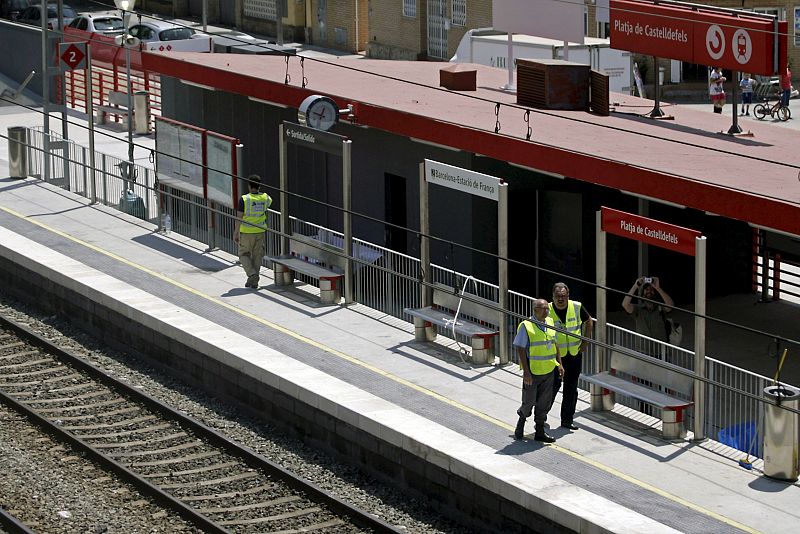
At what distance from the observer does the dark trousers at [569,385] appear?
57.1 feet

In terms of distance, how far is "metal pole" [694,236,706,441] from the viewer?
1672 cm

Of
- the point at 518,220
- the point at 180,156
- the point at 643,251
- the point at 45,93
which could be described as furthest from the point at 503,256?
the point at 45,93

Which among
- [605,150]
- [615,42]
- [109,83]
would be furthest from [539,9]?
[109,83]

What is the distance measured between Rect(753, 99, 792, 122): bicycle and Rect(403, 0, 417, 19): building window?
45.2ft

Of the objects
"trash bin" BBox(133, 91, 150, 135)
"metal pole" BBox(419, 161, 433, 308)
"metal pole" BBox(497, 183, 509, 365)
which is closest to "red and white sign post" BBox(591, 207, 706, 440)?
"metal pole" BBox(497, 183, 509, 365)

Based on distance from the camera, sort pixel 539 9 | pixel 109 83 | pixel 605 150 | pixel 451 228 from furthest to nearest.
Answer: pixel 109 83
pixel 539 9
pixel 451 228
pixel 605 150

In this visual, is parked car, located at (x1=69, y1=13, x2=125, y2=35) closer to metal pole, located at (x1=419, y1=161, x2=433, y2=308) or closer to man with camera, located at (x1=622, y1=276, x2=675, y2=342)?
metal pole, located at (x1=419, y1=161, x2=433, y2=308)

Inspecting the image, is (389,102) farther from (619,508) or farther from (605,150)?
(619,508)

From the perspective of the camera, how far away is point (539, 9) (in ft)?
90.9

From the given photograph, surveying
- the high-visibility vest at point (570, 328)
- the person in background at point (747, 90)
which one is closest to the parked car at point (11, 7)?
the person in background at point (747, 90)

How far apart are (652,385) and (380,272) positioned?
5923mm

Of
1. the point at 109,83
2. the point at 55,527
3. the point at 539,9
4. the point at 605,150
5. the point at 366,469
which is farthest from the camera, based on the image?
the point at 109,83

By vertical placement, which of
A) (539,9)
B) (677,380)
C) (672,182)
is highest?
(539,9)

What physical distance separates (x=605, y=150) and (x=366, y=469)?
18.6 ft
